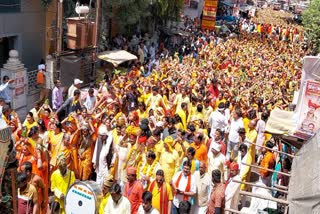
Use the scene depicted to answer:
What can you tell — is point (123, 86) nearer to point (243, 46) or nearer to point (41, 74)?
point (41, 74)

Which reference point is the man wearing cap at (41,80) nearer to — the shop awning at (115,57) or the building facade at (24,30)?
the building facade at (24,30)

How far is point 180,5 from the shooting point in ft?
84.3

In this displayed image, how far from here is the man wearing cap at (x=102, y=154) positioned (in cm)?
768

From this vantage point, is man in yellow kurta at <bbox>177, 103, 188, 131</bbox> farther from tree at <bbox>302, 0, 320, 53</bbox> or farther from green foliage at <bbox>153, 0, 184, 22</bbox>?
tree at <bbox>302, 0, 320, 53</bbox>

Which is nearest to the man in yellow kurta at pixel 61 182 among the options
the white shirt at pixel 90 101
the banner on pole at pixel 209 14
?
the white shirt at pixel 90 101

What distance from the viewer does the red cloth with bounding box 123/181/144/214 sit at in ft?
20.3

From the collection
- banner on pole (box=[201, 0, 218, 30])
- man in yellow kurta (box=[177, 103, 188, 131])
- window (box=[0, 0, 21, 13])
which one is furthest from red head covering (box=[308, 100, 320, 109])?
banner on pole (box=[201, 0, 218, 30])

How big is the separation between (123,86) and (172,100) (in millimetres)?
1666

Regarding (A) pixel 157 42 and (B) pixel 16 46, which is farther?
(A) pixel 157 42

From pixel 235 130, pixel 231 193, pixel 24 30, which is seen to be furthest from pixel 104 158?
pixel 24 30

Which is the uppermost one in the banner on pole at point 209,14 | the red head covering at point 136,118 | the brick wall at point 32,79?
the banner on pole at point 209,14

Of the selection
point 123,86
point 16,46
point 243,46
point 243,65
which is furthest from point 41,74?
point 243,46

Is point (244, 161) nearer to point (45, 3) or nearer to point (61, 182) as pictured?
point (61, 182)

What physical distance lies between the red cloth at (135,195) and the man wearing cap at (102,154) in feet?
4.95
